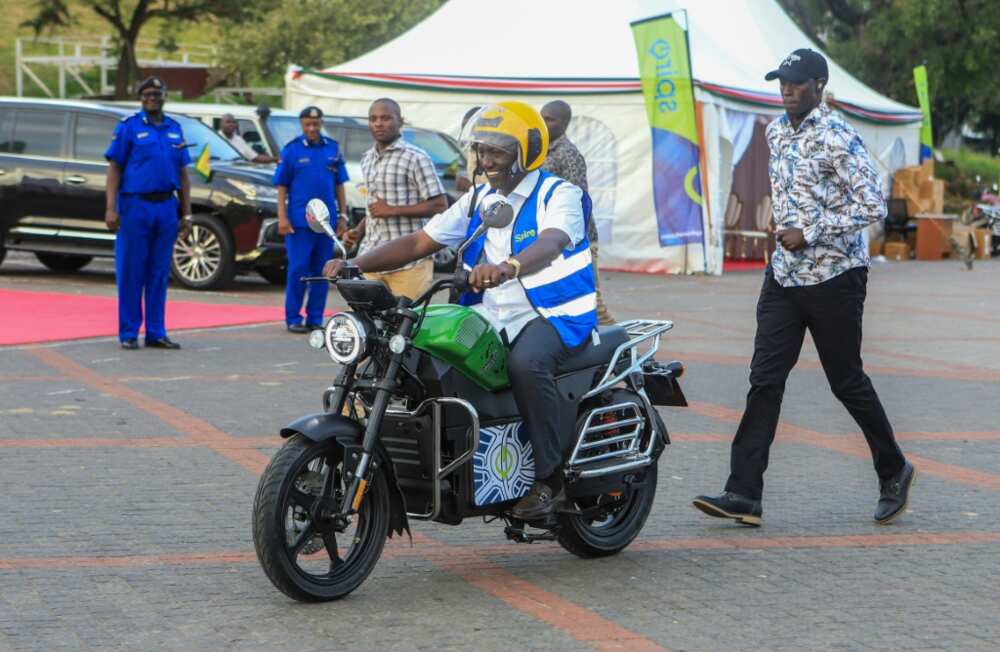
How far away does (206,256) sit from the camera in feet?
53.9

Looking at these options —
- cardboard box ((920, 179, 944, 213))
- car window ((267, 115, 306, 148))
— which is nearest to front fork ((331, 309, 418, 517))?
Result: car window ((267, 115, 306, 148))

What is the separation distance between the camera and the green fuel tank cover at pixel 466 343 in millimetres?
5309

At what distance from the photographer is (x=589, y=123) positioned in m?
21.8

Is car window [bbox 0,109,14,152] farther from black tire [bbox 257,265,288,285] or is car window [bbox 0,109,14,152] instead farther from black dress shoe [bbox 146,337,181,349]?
black dress shoe [bbox 146,337,181,349]

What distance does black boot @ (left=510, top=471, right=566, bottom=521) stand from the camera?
5617 millimetres

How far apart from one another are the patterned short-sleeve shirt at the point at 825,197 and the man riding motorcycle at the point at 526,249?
113 cm

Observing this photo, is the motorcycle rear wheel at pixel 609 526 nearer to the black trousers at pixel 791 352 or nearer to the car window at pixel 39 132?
the black trousers at pixel 791 352

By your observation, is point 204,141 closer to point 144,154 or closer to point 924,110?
point 144,154

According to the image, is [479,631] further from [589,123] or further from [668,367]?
[589,123]

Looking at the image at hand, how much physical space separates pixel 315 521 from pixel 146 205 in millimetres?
6930

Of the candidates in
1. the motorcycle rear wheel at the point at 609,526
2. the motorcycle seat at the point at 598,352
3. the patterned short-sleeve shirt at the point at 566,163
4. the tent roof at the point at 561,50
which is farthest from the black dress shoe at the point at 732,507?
the tent roof at the point at 561,50

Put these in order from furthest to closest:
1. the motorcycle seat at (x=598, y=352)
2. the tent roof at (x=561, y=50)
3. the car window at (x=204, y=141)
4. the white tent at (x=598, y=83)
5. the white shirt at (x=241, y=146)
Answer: the tent roof at (x=561, y=50) → the white tent at (x=598, y=83) → the white shirt at (x=241, y=146) → the car window at (x=204, y=141) → the motorcycle seat at (x=598, y=352)

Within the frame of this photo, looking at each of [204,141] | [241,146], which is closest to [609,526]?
[204,141]

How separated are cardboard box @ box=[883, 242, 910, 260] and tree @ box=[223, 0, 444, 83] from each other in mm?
17034
